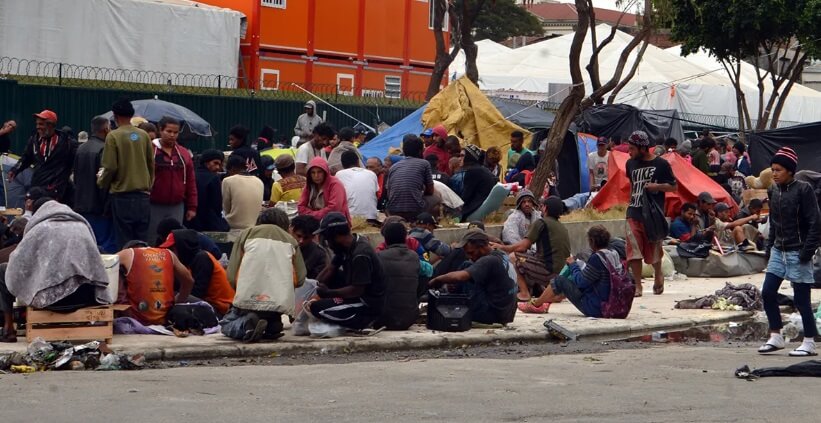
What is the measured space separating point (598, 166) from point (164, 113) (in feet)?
26.5

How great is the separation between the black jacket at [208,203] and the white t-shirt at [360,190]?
196 cm

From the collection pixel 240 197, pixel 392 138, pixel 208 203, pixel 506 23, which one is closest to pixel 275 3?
pixel 392 138

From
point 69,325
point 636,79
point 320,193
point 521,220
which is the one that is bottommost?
point 69,325

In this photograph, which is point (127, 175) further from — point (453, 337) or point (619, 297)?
point (619, 297)

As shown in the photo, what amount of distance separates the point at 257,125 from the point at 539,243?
16476 mm

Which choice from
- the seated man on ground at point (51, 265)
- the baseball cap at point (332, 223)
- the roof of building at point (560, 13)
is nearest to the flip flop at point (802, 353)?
the baseball cap at point (332, 223)

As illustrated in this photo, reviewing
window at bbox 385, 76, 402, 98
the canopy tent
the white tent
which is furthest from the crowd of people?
the white tent

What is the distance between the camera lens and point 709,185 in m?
21.7

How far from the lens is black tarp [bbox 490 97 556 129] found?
1166 inches

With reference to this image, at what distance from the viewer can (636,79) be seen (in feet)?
154

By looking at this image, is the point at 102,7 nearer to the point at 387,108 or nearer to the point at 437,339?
the point at 387,108

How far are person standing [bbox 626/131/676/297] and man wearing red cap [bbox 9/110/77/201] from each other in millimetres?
6642

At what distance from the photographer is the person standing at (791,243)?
1123 cm

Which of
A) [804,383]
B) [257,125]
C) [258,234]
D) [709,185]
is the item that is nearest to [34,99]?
[257,125]
